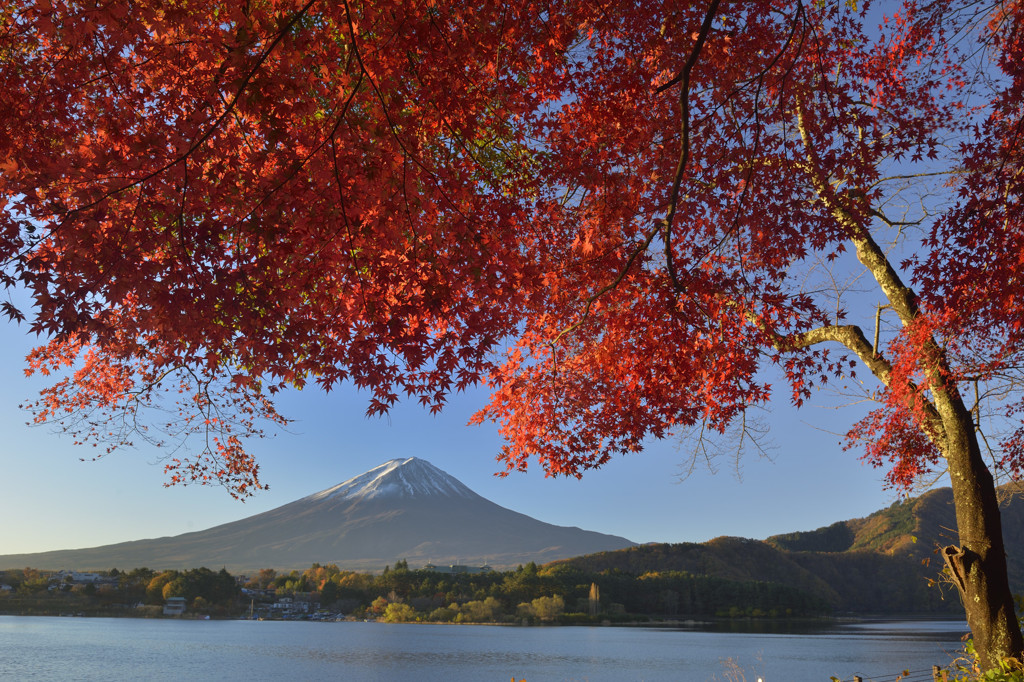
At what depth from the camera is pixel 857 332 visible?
814 cm

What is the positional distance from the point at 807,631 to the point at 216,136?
81690mm

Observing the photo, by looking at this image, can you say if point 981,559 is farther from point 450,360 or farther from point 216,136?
point 216,136

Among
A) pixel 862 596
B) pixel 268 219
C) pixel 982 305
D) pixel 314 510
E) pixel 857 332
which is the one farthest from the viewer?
pixel 314 510

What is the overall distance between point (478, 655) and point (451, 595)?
38797 mm

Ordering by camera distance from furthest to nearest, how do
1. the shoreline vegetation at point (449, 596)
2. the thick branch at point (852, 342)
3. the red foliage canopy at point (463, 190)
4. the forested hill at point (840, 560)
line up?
the shoreline vegetation at point (449, 596), the forested hill at point (840, 560), the thick branch at point (852, 342), the red foliage canopy at point (463, 190)

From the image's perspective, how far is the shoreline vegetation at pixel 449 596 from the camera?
8019 centimetres

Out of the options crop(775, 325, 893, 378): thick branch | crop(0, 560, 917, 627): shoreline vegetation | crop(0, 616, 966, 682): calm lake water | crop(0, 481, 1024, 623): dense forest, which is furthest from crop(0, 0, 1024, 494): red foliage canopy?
crop(0, 560, 917, 627): shoreline vegetation

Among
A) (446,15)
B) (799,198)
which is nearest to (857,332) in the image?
(799,198)

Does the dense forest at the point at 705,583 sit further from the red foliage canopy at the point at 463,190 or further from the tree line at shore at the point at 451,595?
the red foliage canopy at the point at 463,190

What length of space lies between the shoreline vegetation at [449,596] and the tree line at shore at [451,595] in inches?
5.5

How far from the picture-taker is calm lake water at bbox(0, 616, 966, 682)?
139ft

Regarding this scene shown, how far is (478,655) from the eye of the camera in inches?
2191

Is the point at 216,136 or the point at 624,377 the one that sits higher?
the point at 216,136

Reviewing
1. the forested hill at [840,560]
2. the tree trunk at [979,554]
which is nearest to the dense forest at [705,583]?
the forested hill at [840,560]
